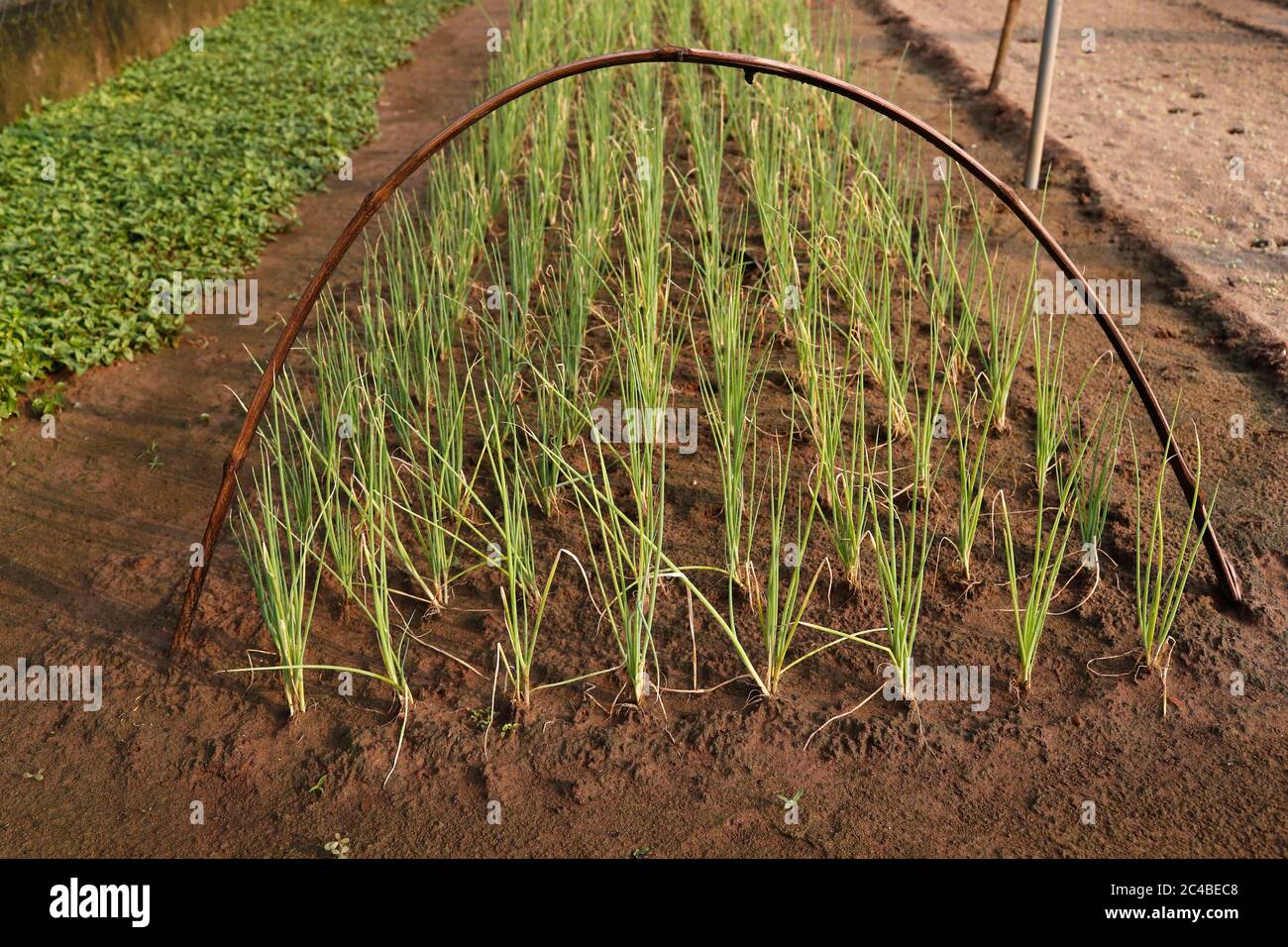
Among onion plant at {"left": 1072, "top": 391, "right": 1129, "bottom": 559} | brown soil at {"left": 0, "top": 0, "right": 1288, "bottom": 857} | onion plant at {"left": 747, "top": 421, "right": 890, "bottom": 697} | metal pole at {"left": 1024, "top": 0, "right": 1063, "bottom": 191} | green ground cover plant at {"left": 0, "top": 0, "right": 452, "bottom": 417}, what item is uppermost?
metal pole at {"left": 1024, "top": 0, "right": 1063, "bottom": 191}

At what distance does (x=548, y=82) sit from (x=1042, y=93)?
263cm

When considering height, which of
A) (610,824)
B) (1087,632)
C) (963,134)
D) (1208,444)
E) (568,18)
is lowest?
(610,824)

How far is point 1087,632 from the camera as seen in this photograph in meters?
2.37

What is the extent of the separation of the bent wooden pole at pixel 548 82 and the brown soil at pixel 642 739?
20 centimetres

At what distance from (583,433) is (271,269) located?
1794 millimetres

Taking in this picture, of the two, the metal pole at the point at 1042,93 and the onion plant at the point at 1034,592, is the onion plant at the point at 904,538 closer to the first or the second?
the onion plant at the point at 1034,592

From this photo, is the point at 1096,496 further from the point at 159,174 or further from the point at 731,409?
the point at 159,174

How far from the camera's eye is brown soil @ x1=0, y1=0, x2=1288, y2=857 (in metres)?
1.99

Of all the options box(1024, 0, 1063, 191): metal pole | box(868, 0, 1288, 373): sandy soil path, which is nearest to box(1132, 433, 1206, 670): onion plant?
box(868, 0, 1288, 373): sandy soil path

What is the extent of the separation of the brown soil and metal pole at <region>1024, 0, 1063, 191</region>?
6.08ft

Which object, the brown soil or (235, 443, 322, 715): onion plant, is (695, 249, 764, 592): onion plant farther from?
(235, 443, 322, 715): onion plant

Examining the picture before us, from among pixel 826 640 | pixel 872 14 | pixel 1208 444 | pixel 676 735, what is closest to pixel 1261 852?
pixel 826 640

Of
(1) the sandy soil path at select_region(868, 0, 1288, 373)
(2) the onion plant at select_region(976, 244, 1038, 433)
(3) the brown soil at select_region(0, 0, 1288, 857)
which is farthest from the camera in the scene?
(1) the sandy soil path at select_region(868, 0, 1288, 373)

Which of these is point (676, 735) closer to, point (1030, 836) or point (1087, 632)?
point (1030, 836)
